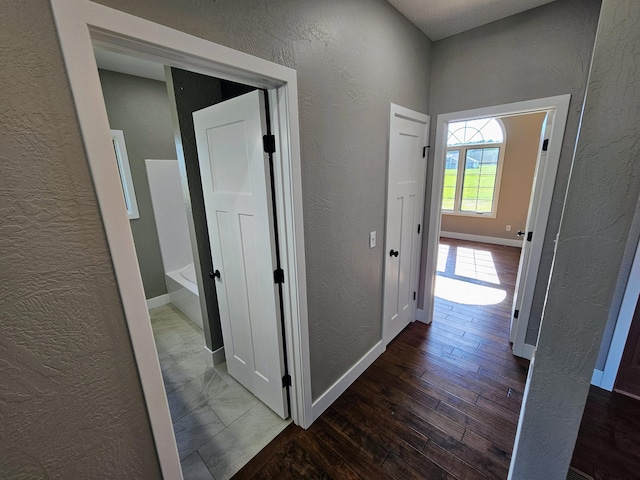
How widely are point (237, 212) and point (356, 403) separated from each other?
5.33 feet

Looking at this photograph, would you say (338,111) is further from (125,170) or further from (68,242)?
(125,170)

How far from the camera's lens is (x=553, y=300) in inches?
36.0

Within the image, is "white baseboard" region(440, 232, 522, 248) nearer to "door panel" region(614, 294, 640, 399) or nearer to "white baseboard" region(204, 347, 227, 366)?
"door panel" region(614, 294, 640, 399)

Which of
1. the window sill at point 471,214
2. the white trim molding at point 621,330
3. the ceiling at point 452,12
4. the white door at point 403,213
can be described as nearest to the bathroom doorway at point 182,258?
the ceiling at point 452,12

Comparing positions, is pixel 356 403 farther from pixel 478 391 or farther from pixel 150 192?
pixel 150 192

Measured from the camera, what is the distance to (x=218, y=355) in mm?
2371

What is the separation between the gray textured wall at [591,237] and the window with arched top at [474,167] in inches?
218

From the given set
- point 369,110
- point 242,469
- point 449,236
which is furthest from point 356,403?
point 449,236

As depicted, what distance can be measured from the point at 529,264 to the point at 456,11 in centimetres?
203

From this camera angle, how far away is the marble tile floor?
1588mm

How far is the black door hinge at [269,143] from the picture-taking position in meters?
1.38

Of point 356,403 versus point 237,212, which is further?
point 356,403

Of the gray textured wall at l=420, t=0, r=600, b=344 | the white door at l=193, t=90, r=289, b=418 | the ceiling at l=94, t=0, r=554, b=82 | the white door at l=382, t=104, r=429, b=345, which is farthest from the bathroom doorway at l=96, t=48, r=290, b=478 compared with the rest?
the gray textured wall at l=420, t=0, r=600, b=344

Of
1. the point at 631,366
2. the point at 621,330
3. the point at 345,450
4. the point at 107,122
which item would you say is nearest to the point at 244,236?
the point at 107,122
